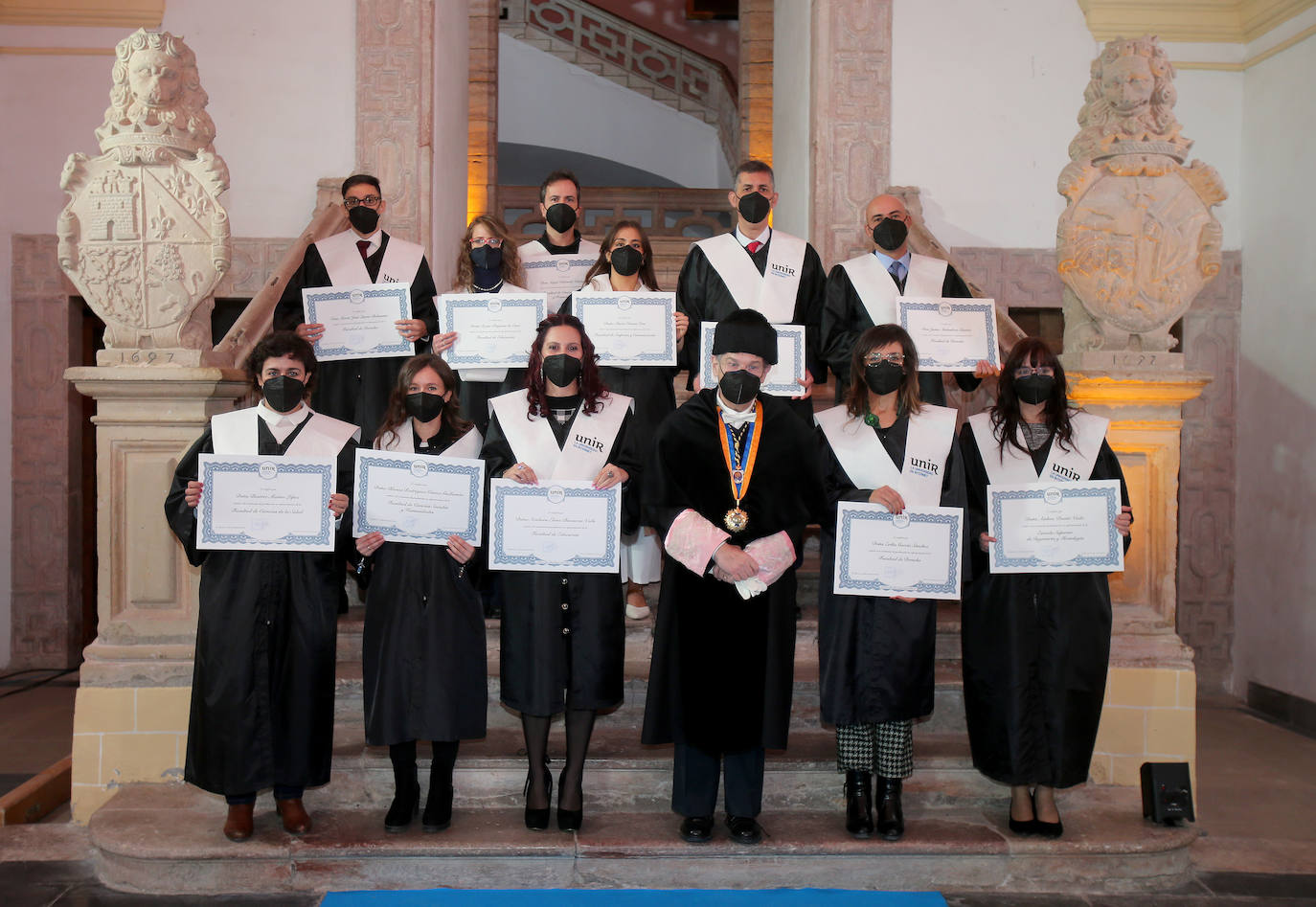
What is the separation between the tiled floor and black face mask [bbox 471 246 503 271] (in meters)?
2.69

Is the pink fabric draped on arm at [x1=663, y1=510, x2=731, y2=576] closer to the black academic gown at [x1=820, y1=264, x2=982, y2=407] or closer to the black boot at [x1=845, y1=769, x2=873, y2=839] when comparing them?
the black boot at [x1=845, y1=769, x2=873, y2=839]

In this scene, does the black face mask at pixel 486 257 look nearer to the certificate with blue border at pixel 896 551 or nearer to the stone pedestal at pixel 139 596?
the stone pedestal at pixel 139 596

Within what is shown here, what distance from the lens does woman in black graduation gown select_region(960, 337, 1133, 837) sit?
4117 mm

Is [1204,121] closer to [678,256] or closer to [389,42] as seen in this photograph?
[678,256]

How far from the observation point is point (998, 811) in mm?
4371

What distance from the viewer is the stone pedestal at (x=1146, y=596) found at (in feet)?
15.4

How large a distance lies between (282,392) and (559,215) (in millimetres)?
1614

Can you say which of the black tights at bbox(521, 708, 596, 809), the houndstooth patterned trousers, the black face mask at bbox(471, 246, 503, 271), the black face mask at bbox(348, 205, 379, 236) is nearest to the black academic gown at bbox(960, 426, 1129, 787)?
the houndstooth patterned trousers

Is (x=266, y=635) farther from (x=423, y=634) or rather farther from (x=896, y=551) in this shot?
(x=896, y=551)

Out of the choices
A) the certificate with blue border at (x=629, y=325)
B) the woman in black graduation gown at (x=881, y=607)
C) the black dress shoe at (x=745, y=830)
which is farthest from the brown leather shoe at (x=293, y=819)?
the certificate with blue border at (x=629, y=325)

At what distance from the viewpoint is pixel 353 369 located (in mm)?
4973

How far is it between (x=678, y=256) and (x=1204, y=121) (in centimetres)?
385

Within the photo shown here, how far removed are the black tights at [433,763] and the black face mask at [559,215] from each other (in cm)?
235

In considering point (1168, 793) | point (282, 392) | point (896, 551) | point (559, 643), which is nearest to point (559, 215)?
point (282, 392)
